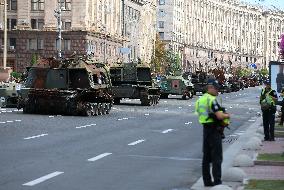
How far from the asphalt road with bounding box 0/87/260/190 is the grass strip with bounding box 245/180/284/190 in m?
1.10

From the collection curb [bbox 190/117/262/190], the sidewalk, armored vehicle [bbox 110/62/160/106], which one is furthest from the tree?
the sidewalk

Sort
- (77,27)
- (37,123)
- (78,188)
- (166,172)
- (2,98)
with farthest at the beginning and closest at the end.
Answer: (77,27), (2,98), (37,123), (166,172), (78,188)

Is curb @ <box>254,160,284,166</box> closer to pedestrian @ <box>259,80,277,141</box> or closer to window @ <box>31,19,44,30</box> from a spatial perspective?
pedestrian @ <box>259,80,277,141</box>

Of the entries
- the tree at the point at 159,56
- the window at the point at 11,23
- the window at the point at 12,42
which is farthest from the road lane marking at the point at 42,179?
the tree at the point at 159,56

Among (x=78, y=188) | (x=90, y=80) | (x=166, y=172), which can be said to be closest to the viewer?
(x=78, y=188)

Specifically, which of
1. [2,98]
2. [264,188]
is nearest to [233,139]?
[264,188]

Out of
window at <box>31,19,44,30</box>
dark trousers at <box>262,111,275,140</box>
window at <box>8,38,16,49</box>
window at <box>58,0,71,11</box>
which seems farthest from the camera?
window at <box>58,0,71,11</box>

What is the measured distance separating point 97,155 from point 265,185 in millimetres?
5725

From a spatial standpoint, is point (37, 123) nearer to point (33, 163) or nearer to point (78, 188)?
point (33, 163)

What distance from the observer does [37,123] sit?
29984 mm

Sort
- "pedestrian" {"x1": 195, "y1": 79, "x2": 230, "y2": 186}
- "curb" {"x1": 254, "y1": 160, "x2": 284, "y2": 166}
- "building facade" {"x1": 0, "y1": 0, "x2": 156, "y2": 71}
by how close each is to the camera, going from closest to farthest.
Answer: "pedestrian" {"x1": 195, "y1": 79, "x2": 230, "y2": 186} → "curb" {"x1": 254, "y1": 160, "x2": 284, "y2": 166} → "building facade" {"x1": 0, "y1": 0, "x2": 156, "y2": 71}

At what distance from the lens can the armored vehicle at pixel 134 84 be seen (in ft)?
169

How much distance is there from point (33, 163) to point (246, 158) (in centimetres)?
417

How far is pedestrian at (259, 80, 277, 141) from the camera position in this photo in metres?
25.0
